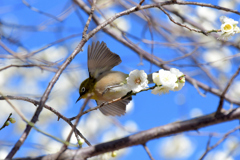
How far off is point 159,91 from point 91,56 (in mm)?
1141

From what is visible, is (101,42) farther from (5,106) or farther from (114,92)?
(5,106)

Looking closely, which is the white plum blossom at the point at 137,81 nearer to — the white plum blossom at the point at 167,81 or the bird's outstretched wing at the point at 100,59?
the white plum blossom at the point at 167,81

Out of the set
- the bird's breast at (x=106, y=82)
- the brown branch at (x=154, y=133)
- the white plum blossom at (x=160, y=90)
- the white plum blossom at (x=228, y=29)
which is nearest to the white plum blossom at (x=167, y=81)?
the white plum blossom at (x=160, y=90)

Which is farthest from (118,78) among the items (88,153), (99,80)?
(88,153)

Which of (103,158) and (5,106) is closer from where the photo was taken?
(103,158)

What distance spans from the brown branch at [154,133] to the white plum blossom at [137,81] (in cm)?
33

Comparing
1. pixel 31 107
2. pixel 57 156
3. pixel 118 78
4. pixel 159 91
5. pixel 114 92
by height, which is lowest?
pixel 57 156

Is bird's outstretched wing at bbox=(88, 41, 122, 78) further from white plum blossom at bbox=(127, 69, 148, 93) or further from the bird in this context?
white plum blossom at bbox=(127, 69, 148, 93)

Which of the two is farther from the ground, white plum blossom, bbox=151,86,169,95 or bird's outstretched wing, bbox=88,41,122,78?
bird's outstretched wing, bbox=88,41,122,78

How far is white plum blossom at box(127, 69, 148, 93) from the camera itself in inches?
71.9

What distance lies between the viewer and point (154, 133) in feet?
5.14

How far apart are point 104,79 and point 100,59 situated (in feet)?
0.72

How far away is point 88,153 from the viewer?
160 centimetres

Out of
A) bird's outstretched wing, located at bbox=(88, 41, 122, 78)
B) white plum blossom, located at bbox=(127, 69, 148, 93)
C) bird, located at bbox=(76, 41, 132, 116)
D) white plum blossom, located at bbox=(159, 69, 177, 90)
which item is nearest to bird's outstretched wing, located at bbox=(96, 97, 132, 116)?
bird, located at bbox=(76, 41, 132, 116)
